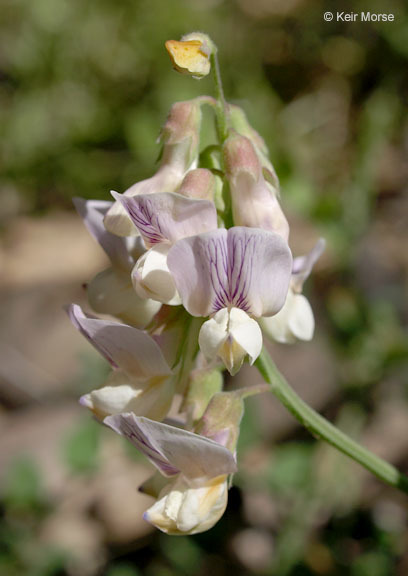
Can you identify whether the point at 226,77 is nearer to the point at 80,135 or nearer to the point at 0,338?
the point at 80,135

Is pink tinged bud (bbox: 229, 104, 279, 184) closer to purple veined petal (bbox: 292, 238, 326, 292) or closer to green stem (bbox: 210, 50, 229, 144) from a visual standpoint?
green stem (bbox: 210, 50, 229, 144)

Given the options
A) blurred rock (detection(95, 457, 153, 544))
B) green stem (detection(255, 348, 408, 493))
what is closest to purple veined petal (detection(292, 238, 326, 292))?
green stem (detection(255, 348, 408, 493))

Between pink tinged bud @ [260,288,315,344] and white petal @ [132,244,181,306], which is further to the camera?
pink tinged bud @ [260,288,315,344]

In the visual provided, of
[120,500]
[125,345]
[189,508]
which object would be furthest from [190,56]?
[120,500]

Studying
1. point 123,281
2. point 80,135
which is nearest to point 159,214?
point 123,281

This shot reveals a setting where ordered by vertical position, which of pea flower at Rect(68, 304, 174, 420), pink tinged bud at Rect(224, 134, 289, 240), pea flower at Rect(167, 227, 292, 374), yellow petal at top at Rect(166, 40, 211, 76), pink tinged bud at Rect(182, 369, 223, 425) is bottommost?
pink tinged bud at Rect(182, 369, 223, 425)

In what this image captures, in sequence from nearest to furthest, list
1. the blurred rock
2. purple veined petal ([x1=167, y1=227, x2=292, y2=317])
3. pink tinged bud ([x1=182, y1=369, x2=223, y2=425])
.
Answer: purple veined petal ([x1=167, y1=227, x2=292, y2=317])
pink tinged bud ([x1=182, y1=369, x2=223, y2=425])
the blurred rock

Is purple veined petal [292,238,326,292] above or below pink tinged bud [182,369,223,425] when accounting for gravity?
above
